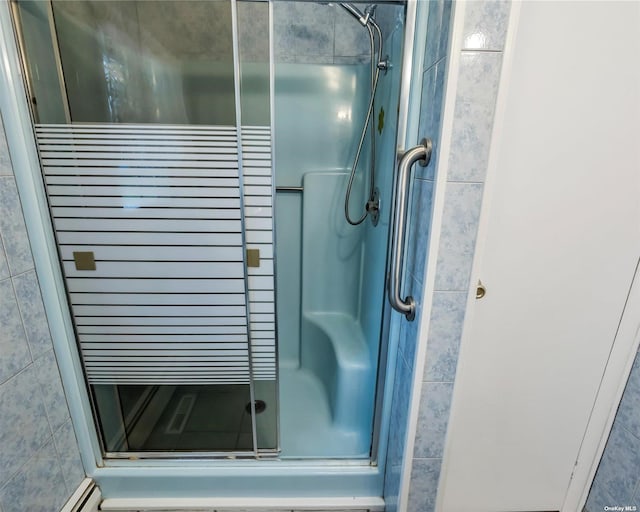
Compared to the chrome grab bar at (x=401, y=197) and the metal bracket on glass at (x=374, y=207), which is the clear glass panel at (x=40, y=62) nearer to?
the chrome grab bar at (x=401, y=197)

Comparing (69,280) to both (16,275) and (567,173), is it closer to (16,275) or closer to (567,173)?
(16,275)

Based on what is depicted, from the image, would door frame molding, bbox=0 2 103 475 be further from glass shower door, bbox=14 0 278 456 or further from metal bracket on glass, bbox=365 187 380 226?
metal bracket on glass, bbox=365 187 380 226

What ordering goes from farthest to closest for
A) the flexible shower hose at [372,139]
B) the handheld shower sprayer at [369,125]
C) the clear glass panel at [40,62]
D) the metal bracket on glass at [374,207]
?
the metal bracket on glass at [374,207] < the flexible shower hose at [372,139] < the handheld shower sprayer at [369,125] < the clear glass panel at [40,62]

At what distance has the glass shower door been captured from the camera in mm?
888

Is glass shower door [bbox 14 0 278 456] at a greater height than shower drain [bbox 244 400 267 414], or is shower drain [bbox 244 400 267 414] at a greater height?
glass shower door [bbox 14 0 278 456]

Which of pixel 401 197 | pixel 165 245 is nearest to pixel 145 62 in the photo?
pixel 165 245

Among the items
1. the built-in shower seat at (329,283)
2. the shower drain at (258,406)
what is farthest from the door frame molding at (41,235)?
the built-in shower seat at (329,283)

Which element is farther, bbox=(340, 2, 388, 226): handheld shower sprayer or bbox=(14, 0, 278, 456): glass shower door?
bbox=(340, 2, 388, 226): handheld shower sprayer

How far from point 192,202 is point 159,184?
0.11 m

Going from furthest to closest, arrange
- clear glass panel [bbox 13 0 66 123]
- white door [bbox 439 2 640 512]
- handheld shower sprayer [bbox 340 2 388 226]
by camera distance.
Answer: handheld shower sprayer [bbox 340 2 388 226], clear glass panel [bbox 13 0 66 123], white door [bbox 439 2 640 512]

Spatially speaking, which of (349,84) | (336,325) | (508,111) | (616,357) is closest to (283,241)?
(336,325)

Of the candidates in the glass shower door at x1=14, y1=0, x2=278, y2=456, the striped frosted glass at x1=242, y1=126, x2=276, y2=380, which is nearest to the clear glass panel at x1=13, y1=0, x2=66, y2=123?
the glass shower door at x1=14, y1=0, x2=278, y2=456

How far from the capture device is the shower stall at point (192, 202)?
35.2 inches

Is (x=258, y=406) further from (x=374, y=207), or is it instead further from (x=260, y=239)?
(x=374, y=207)
